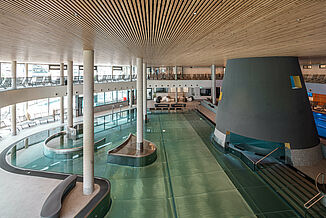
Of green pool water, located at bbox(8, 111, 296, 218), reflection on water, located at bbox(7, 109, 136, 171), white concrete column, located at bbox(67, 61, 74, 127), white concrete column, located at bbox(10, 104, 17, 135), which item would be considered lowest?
green pool water, located at bbox(8, 111, 296, 218)

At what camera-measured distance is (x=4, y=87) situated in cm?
1084

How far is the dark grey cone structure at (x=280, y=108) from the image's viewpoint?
936 cm

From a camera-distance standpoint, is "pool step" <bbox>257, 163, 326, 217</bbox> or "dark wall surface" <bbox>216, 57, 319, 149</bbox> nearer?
"pool step" <bbox>257, 163, 326, 217</bbox>

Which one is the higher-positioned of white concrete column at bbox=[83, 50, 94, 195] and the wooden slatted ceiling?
the wooden slatted ceiling

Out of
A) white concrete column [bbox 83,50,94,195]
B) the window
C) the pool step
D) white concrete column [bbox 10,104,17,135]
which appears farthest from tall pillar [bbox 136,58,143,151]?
white concrete column [bbox 10,104,17,135]

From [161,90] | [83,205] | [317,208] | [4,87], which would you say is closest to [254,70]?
[317,208]

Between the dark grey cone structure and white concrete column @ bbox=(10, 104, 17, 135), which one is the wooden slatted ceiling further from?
white concrete column @ bbox=(10, 104, 17, 135)

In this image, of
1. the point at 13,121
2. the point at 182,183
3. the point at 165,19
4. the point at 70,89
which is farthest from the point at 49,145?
the point at 165,19

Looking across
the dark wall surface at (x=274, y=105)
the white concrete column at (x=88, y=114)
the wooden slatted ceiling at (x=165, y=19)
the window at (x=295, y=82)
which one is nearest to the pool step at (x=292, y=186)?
the dark wall surface at (x=274, y=105)

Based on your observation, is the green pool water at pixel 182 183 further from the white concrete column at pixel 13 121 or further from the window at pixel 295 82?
the window at pixel 295 82

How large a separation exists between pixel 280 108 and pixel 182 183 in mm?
6061

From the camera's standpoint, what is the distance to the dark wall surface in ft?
30.9

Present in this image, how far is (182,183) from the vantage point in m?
8.16

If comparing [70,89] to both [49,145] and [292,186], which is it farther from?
[292,186]
